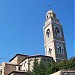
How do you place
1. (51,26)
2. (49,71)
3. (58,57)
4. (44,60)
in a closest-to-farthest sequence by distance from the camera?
(49,71)
(44,60)
(58,57)
(51,26)

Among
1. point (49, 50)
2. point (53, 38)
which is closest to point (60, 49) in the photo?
point (49, 50)

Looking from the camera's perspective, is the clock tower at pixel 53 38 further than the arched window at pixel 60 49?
No

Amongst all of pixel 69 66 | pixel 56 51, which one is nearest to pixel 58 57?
pixel 56 51

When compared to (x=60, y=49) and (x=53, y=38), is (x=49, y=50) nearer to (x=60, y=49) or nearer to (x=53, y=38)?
(x=60, y=49)

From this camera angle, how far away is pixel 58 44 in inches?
2103

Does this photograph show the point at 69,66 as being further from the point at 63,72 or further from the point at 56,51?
the point at 56,51

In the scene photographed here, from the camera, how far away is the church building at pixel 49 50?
149ft

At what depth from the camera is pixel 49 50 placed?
174 ft

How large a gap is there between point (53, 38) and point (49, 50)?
254cm

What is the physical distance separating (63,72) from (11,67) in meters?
20.6

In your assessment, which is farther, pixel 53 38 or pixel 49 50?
pixel 53 38

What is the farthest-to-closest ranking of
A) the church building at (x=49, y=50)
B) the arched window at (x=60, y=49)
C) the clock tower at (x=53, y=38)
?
the arched window at (x=60, y=49) → the clock tower at (x=53, y=38) → the church building at (x=49, y=50)

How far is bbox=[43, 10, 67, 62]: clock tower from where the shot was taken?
52069mm

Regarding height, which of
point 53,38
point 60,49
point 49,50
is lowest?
point 49,50
